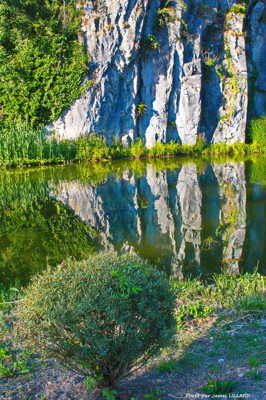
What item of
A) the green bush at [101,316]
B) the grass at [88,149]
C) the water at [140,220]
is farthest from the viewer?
the grass at [88,149]

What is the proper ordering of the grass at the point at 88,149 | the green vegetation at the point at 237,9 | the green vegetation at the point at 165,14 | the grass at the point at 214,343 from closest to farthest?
the grass at the point at 214,343, the grass at the point at 88,149, the green vegetation at the point at 165,14, the green vegetation at the point at 237,9

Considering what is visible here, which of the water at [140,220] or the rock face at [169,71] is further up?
the rock face at [169,71]

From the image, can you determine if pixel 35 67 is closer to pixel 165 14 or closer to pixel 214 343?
pixel 165 14

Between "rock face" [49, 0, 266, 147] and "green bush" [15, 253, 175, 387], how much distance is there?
22780mm

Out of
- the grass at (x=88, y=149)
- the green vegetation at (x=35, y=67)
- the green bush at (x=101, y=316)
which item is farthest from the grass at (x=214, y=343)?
the green vegetation at (x=35, y=67)

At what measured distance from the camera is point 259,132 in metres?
30.7

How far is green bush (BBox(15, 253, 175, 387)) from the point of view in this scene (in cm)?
321

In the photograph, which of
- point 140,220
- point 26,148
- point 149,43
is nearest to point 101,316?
point 140,220

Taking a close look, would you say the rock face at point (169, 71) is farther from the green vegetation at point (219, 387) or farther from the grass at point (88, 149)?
the green vegetation at point (219, 387)

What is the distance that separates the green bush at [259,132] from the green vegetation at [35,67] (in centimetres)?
1302

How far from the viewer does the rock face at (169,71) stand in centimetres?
2625

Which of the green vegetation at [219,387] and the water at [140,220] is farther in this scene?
A: the water at [140,220]

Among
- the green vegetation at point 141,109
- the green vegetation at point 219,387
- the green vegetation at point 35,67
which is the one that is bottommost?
the green vegetation at point 219,387

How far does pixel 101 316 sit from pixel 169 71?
2704 cm
